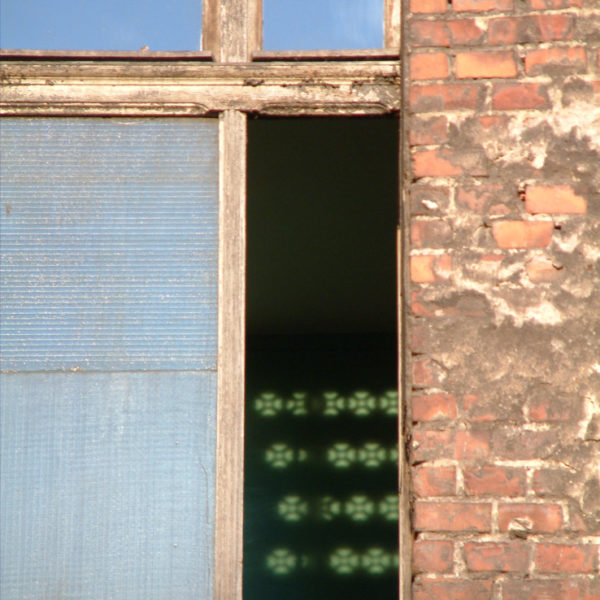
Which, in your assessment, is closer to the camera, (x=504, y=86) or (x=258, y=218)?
(x=504, y=86)

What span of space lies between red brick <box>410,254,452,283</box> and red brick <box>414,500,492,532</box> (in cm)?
64

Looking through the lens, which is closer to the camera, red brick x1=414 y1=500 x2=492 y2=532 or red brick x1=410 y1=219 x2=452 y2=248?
red brick x1=414 y1=500 x2=492 y2=532

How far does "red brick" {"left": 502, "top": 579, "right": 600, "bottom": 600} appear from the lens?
8.56 feet

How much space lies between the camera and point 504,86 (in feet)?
9.42

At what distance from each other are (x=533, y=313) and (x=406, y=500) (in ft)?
2.13

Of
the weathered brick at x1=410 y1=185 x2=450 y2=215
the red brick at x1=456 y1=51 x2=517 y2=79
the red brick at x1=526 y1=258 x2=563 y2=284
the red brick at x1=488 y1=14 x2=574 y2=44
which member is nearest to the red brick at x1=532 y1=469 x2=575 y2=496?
the red brick at x1=526 y1=258 x2=563 y2=284

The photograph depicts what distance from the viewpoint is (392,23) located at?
10.1 ft

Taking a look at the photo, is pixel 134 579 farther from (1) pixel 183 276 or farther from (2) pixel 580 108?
(2) pixel 580 108

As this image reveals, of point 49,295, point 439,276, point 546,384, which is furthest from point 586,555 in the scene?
point 49,295

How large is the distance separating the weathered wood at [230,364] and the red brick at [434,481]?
0.52 metres

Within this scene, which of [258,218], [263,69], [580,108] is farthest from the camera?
[258,218]

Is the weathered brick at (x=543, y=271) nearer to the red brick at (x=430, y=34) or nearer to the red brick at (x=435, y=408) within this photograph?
the red brick at (x=435, y=408)

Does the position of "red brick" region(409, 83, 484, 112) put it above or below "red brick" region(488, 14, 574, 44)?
below

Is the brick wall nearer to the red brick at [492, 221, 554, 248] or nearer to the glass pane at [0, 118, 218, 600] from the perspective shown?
the red brick at [492, 221, 554, 248]
